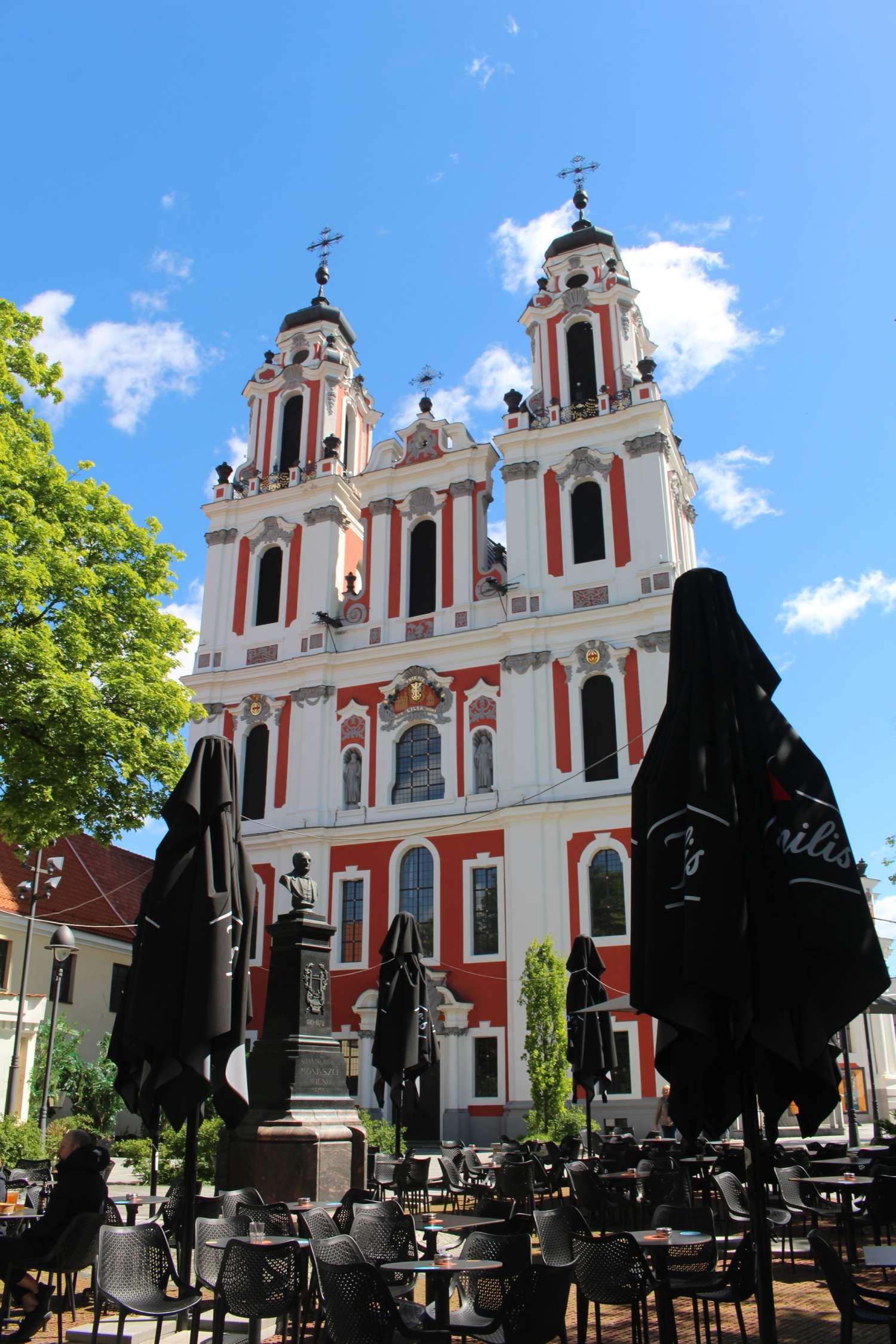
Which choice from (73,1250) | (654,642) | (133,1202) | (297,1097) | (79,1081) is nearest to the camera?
(73,1250)

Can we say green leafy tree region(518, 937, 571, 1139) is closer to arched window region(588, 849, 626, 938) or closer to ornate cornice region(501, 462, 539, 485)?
arched window region(588, 849, 626, 938)

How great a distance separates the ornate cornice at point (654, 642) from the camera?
86.1 ft

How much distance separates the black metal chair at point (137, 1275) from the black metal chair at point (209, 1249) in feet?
0.41

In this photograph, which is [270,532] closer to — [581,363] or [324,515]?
[324,515]

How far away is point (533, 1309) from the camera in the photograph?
498 centimetres

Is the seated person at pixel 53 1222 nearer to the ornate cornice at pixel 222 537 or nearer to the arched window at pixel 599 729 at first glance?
the arched window at pixel 599 729

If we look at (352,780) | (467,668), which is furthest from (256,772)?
(467,668)

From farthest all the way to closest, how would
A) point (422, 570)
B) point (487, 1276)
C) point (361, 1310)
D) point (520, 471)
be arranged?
point (422, 570)
point (520, 471)
point (487, 1276)
point (361, 1310)

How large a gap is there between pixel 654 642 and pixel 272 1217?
69.1 feet

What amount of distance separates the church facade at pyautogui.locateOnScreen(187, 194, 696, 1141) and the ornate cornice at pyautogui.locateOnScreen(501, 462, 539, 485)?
0.18ft

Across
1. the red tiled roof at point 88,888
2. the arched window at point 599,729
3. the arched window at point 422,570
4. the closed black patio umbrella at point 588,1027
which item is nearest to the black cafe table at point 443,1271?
the closed black patio umbrella at point 588,1027

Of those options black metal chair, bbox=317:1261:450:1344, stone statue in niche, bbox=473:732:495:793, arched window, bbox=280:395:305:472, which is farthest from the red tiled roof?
black metal chair, bbox=317:1261:450:1344

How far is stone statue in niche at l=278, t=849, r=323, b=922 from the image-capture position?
39.5ft

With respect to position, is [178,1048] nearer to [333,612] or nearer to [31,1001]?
[31,1001]
